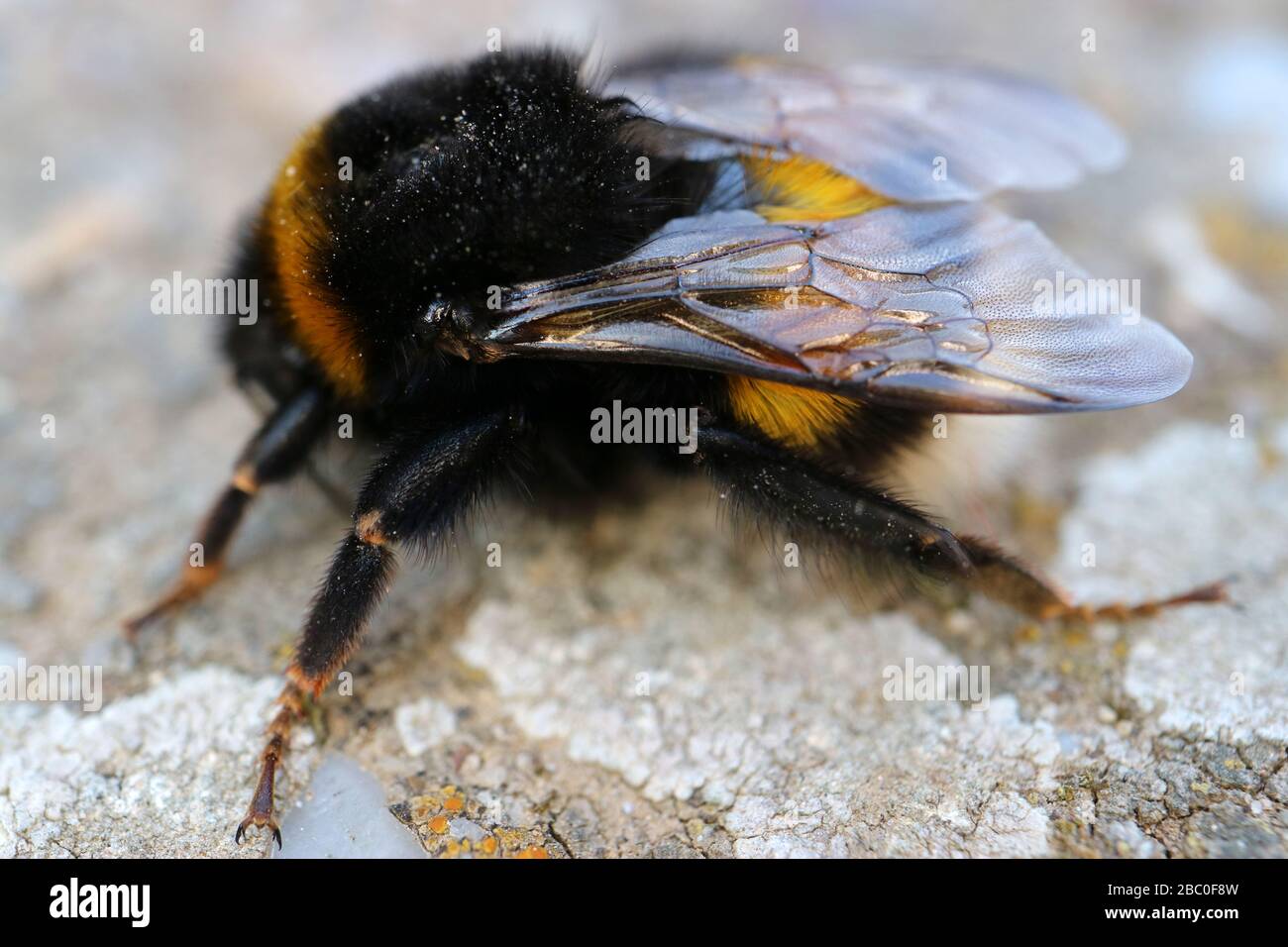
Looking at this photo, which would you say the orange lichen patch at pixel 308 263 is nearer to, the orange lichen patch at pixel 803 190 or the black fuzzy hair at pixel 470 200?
the black fuzzy hair at pixel 470 200

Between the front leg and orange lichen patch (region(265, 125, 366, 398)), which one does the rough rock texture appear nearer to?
the front leg

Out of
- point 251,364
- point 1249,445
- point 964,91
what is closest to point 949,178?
point 964,91

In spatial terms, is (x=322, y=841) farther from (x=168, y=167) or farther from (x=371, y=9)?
(x=371, y=9)

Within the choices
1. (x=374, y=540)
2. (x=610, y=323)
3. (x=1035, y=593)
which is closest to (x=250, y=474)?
(x=374, y=540)

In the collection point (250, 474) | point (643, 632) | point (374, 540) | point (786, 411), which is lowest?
point (643, 632)

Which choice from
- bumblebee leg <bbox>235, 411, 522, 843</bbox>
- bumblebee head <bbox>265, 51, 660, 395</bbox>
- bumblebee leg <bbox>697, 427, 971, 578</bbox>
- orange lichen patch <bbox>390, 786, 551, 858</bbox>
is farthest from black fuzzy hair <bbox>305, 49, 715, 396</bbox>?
orange lichen patch <bbox>390, 786, 551, 858</bbox>

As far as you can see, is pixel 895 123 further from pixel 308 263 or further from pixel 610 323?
pixel 308 263
